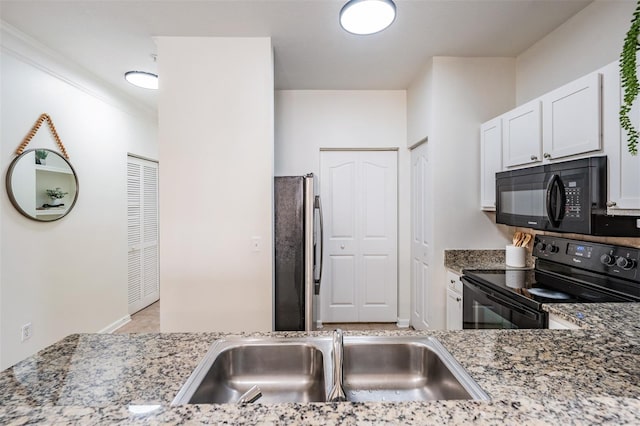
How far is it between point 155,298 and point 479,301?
415 cm

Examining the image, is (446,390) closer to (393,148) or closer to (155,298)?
(393,148)

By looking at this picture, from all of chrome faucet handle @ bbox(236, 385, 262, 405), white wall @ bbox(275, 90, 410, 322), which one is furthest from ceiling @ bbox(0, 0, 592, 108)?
chrome faucet handle @ bbox(236, 385, 262, 405)

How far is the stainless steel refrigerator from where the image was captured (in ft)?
8.68

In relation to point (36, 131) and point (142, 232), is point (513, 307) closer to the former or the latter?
point (36, 131)

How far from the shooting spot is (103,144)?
11.1ft

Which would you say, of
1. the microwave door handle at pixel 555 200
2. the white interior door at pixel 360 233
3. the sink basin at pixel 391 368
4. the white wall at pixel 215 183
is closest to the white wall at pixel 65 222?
the white wall at pixel 215 183

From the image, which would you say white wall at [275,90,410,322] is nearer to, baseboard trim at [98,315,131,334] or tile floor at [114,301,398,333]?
tile floor at [114,301,398,333]

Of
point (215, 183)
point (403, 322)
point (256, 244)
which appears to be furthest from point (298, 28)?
point (403, 322)

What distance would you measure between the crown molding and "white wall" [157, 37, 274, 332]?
40.2 inches

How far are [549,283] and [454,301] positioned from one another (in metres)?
0.71

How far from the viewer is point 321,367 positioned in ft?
3.28

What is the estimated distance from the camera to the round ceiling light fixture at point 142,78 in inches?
118

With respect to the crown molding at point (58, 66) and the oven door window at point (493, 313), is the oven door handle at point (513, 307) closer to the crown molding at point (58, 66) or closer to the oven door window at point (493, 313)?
the oven door window at point (493, 313)

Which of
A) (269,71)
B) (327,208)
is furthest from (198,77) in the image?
(327,208)
